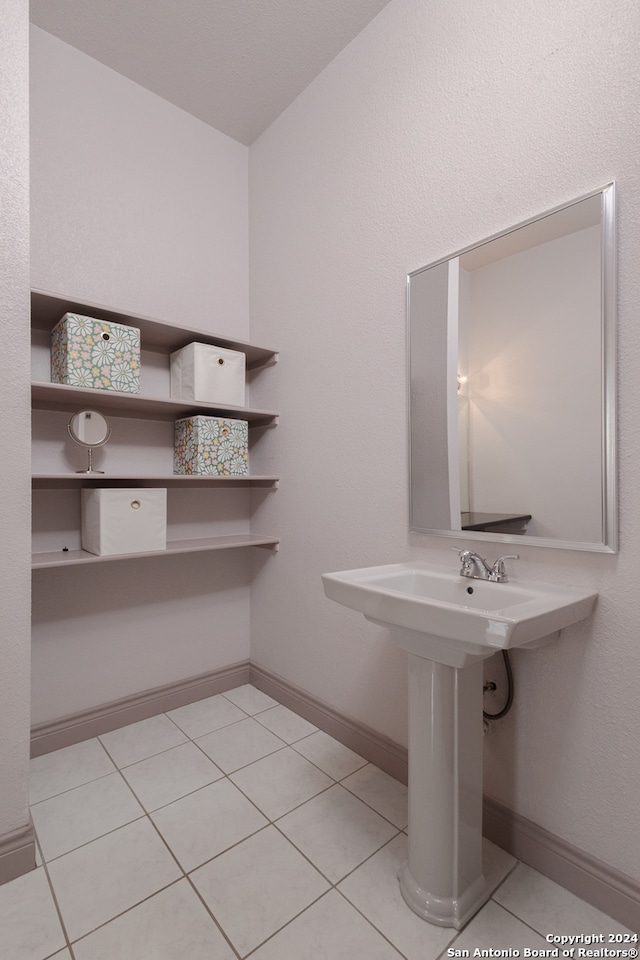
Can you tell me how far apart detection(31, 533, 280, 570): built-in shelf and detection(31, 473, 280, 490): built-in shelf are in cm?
27

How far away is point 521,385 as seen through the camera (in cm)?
138

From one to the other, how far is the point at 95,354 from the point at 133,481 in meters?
0.60

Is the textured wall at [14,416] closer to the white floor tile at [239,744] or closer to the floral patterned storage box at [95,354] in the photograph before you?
the floral patterned storage box at [95,354]

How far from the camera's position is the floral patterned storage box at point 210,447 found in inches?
81.2

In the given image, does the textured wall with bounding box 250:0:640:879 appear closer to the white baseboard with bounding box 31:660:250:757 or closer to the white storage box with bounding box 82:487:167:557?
the white baseboard with bounding box 31:660:250:757

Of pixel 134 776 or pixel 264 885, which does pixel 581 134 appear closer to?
pixel 264 885

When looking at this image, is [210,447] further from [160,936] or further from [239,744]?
[160,936]

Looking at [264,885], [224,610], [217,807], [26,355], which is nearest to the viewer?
[264,885]

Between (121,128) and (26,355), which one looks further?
(121,128)

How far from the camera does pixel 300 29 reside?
185cm

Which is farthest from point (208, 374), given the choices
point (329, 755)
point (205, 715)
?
point (329, 755)

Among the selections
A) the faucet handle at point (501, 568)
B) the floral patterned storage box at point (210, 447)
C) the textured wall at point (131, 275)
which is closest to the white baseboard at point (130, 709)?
the textured wall at point (131, 275)

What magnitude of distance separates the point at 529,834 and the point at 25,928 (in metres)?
1.35

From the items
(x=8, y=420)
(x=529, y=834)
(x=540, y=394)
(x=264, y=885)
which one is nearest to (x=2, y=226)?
(x=8, y=420)
